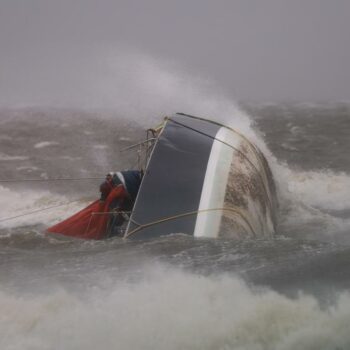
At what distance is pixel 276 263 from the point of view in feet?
17.7

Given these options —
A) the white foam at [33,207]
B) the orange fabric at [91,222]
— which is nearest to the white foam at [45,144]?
the white foam at [33,207]

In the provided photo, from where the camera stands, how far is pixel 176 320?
14.9 feet

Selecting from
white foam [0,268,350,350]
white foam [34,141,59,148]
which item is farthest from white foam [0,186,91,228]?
white foam [0,268,350,350]

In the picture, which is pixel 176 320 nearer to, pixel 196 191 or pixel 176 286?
pixel 176 286

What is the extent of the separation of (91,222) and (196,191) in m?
1.37

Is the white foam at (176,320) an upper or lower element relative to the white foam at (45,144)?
lower

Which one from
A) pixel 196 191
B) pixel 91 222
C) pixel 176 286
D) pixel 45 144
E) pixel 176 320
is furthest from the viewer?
pixel 45 144

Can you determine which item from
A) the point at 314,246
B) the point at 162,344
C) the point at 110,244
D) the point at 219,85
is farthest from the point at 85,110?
the point at 162,344

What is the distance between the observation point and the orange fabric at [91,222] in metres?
7.33

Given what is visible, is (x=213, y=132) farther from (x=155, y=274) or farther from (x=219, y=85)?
(x=219, y=85)

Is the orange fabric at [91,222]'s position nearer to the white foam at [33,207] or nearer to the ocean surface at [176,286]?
the ocean surface at [176,286]

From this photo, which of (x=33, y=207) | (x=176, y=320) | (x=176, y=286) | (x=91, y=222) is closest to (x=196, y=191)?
(x=91, y=222)

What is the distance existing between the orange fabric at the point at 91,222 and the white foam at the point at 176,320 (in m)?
2.32

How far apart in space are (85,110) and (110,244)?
979 centimetres
